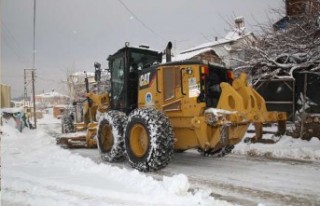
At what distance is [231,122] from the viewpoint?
21.7 ft

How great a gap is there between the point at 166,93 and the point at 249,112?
1858 millimetres

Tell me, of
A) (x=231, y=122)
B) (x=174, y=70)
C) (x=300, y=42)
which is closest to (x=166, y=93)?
(x=174, y=70)

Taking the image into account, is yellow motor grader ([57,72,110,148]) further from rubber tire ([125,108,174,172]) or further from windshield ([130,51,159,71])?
rubber tire ([125,108,174,172])

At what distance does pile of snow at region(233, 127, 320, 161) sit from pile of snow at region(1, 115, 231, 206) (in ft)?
13.9

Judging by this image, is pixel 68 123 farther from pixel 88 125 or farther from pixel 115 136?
pixel 115 136

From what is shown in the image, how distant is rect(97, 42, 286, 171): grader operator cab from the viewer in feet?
22.6

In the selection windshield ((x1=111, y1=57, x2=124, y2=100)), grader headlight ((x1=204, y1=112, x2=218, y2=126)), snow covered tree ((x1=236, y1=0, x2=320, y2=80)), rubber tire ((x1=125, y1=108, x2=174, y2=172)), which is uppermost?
snow covered tree ((x1=236, y1=0, x2=320, y2=80))

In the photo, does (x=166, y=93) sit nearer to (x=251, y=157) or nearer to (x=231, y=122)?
(x=231, y=122)

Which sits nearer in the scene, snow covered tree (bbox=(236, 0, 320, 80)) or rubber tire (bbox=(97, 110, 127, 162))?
rubber tire (bbox=(97, 110, 127, 162))

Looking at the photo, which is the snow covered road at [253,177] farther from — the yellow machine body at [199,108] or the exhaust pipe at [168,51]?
the exhaust pipe at [168,51]

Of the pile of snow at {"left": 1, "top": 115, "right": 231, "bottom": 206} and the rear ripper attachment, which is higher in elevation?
the rear ripper attachment

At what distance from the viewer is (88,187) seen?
566 cm

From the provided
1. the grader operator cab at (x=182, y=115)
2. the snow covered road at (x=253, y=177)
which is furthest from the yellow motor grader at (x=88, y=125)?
the snow covered road at (x=253, y=177)

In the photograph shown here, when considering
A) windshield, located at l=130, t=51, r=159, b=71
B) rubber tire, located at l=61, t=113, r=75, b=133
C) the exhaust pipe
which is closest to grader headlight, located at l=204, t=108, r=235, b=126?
the exhaust pipe
